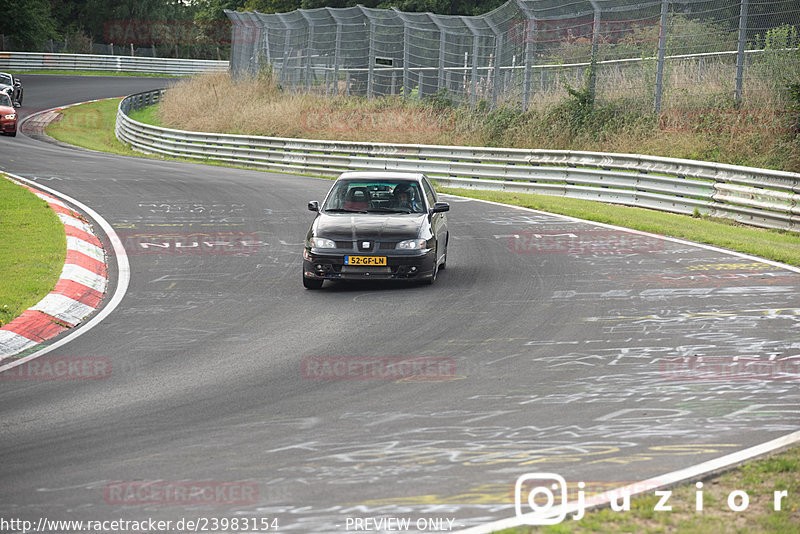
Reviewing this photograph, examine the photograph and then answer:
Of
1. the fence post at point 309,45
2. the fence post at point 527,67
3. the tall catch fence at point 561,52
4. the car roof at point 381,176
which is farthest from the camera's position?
the fence post at point 309,45

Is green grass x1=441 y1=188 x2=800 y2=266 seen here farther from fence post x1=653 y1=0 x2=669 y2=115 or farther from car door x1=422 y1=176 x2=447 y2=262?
car door x1=422 y1=176 x2=447 y2=262

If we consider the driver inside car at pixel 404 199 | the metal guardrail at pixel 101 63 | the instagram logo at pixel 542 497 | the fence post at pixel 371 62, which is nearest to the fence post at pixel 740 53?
the driver inside car at pixel 404 199

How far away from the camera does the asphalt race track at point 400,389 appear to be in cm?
585

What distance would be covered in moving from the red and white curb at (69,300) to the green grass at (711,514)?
20.8 feet

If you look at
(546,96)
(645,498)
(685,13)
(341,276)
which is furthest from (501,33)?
(645,498)

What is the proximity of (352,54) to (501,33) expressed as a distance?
7.91 meters

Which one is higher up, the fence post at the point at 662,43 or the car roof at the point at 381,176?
the fence post at the point at 662,43

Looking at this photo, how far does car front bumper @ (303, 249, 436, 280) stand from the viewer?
1220 cm

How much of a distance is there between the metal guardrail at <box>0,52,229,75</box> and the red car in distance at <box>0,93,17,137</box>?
28.6 m

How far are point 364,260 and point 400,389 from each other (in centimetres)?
445

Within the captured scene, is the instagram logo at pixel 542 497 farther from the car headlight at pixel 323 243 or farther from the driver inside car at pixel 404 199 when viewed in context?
the driver inside car at pixel 404 199

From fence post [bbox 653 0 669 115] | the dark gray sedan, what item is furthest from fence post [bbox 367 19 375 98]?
the dark gray sedan

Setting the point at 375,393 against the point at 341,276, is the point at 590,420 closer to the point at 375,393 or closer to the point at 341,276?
the point at 375,393

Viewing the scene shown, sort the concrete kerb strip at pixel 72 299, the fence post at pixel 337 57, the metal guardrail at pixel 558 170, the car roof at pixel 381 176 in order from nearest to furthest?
1. the concrete kerb strip at pixel 72 299
2. the car roof at pixel 381 176
3. the metal guardrail at pixel 558 170
4. the fence post at pixel 337 57
